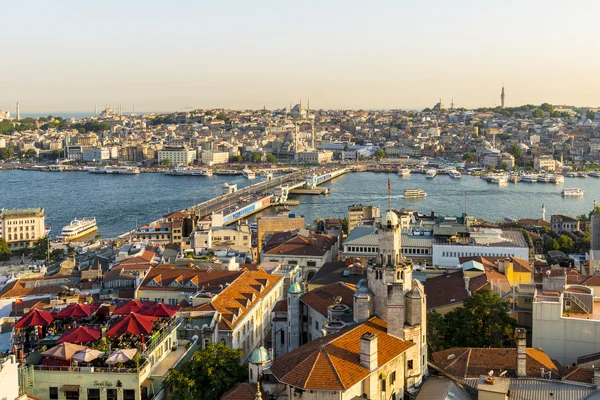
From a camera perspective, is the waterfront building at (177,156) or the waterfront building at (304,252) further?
the waterfront building at (177,156)

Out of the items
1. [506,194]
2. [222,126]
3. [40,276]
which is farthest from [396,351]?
[222,126]

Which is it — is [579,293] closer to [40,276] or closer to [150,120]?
[40,276]

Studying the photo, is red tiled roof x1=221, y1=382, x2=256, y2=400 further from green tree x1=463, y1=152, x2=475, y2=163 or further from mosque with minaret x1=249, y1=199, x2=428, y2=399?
green tree x1=463, y1=152, x2=475, y2=163

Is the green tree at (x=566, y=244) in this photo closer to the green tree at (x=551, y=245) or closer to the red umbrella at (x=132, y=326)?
the green tree at (x=551, y=245)

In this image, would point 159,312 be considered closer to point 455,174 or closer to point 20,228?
point 20,228

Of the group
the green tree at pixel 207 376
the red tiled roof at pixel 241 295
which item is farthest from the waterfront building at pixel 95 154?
the green tree at pixel 207 376

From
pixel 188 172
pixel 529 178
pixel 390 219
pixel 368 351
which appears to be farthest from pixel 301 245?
pixel 188 172

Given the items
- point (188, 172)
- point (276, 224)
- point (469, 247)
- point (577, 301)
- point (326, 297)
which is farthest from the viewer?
point (188, 172)
